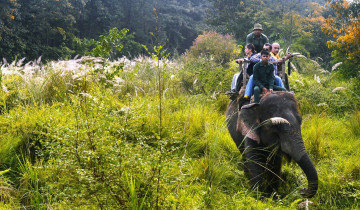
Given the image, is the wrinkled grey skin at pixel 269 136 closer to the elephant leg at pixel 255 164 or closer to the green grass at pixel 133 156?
the elephant leg at pixel 255 164

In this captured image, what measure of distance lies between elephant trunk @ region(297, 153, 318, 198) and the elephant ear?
56cm

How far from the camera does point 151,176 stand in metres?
2.43

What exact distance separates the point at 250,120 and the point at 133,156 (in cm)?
185

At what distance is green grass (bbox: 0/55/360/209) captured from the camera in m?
2.43

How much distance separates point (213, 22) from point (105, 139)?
25.2 m

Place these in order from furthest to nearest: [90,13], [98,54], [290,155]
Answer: [90,13]
[98,54]
[290,155]

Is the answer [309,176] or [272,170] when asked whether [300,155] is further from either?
[272,170]

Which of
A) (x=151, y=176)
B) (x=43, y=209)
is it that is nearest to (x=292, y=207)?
(x=151, y=176)

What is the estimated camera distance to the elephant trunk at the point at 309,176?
128 inches

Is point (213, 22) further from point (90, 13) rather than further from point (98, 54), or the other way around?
point (98, 54)

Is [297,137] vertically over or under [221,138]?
over

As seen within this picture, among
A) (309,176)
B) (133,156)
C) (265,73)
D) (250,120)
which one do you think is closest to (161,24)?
(265,73)

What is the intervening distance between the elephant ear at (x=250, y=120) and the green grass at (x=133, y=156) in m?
0.35

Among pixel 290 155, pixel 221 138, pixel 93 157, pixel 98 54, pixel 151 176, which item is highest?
pixel 98 54
